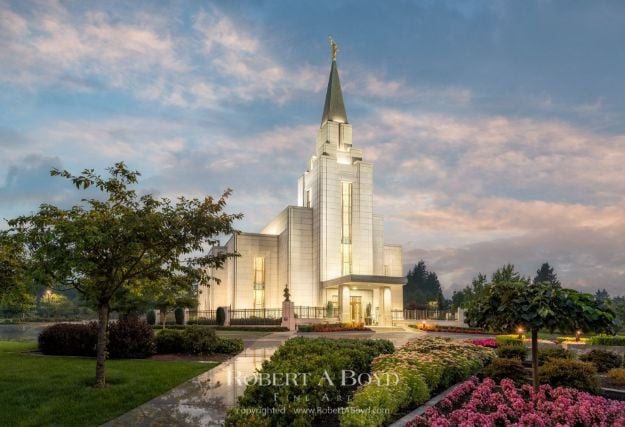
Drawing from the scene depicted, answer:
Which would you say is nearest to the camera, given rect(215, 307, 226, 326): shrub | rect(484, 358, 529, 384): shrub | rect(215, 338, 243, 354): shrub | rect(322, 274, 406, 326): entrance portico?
rect(484, 358, 529, 384): shrub

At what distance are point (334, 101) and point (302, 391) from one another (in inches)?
1806

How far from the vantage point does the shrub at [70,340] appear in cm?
1611

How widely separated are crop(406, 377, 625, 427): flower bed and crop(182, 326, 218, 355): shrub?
383 inches

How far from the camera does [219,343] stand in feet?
56.6

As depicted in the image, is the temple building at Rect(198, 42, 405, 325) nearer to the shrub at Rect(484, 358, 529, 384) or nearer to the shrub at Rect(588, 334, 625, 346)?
the shrub at Rect(588, 334, 625, 346)

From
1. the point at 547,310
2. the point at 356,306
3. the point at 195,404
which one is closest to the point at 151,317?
the point at 356,306

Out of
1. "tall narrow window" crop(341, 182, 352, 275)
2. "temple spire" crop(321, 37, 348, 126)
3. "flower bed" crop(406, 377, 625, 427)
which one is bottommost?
"flower bed" crop(406, 377, 625, 427)

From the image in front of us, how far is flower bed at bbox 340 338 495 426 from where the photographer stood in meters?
7.17

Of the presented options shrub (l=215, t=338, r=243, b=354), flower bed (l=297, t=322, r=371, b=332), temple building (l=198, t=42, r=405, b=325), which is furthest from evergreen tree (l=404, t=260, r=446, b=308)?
shrub (l=215, t=338, r=243, b=354)

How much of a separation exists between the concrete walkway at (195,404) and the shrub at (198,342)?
3.74 meters

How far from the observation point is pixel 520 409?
7.99 metres

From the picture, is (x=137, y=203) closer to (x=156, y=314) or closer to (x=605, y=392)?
(x=605, y=392)

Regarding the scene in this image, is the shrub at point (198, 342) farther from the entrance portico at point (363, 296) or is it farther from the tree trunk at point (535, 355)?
the entrance portico at point (363, 296)

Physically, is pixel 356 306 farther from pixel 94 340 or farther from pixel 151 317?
pixel 94 340
